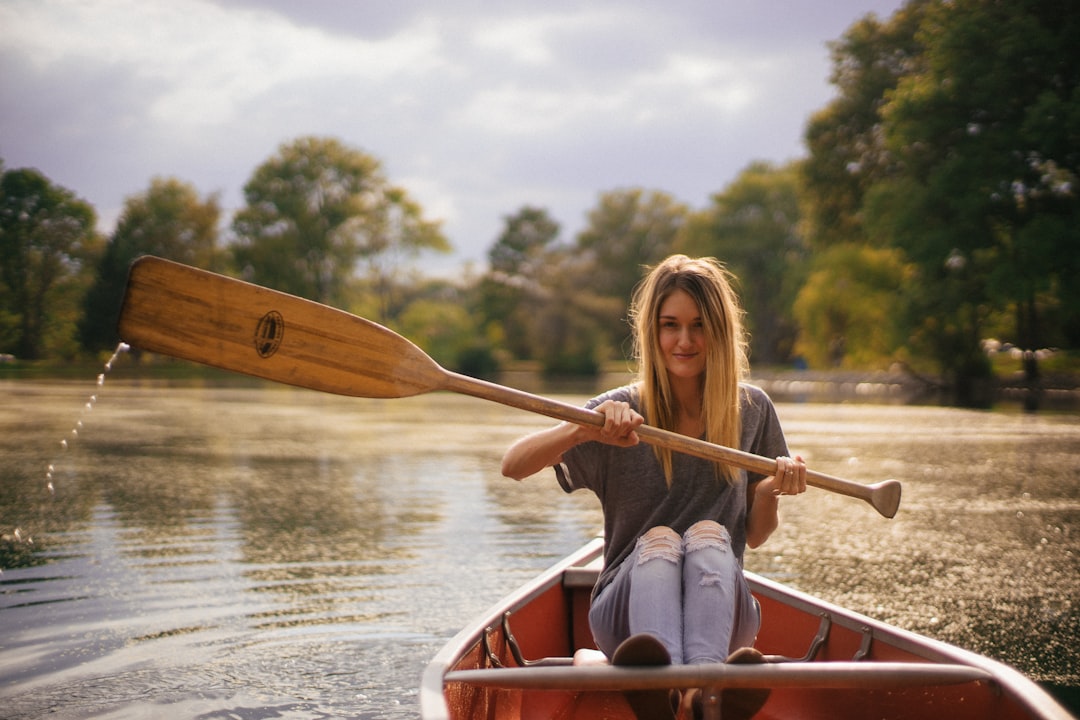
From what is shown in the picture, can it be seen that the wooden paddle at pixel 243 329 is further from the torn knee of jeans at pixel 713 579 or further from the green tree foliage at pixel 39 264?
the green tree foliage at pixel 39 264

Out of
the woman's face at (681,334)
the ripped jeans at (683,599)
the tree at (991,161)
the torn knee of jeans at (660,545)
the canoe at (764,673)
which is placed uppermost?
the tree at (991,161)

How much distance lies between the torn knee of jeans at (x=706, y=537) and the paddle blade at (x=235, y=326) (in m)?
1.17

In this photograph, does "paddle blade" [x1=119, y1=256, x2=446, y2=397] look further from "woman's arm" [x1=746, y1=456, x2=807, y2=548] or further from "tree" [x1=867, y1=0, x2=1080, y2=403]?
"tree" [x1=867, y1=0, x2=1080, y2=403]

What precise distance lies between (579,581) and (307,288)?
1646 inches

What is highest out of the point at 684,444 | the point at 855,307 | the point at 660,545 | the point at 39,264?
the point at 39,264

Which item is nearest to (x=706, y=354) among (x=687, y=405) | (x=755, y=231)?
(x=687, y=405)

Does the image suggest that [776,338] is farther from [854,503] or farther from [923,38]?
[854,503]

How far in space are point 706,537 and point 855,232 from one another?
28029mm

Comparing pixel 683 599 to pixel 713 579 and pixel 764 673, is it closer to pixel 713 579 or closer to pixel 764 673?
pixel 713 579

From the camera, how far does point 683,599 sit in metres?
2.46

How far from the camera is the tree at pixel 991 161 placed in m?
21.7

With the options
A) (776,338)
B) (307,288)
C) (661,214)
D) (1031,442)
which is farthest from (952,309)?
(661,214)

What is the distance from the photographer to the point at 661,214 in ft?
197

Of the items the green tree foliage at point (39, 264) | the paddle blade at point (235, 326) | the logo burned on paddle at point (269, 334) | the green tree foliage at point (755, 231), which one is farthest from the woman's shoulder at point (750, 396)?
the green tree foliage at point (755, 231)
